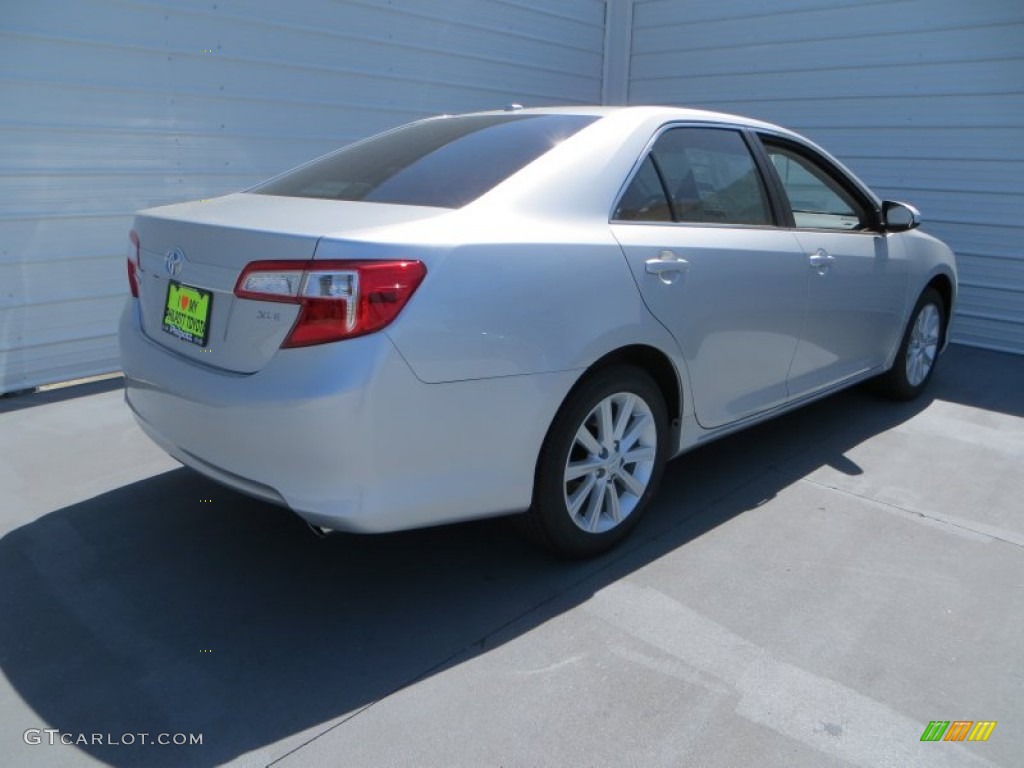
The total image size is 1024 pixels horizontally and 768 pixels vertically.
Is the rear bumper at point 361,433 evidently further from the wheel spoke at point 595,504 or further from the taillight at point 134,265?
the taillight at point 134,265

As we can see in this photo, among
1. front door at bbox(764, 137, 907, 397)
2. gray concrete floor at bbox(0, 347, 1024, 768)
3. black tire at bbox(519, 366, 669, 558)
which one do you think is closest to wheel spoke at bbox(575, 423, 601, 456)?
black tire at bbox(519, 366, 669, 558)

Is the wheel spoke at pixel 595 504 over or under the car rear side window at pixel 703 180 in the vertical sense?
under

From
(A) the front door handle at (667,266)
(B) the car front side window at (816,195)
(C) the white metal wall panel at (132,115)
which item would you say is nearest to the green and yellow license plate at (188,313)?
(A) the front door handle at (667,266)

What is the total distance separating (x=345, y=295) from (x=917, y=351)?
4.00m

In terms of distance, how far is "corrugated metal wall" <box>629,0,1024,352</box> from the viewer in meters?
6.40

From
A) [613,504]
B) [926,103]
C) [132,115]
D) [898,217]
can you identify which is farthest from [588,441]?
[926,103]

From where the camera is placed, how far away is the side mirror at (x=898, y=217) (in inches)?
168

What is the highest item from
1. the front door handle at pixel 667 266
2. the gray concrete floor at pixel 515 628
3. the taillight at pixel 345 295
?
the front door handle at pixel 667 266

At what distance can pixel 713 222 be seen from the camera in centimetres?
331

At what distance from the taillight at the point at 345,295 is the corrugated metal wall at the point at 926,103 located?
19.6 feet

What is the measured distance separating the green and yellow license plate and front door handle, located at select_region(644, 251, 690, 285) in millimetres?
1454

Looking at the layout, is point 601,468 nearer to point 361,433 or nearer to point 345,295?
point 361,433

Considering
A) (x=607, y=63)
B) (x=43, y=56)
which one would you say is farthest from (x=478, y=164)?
(x=607, y=63)

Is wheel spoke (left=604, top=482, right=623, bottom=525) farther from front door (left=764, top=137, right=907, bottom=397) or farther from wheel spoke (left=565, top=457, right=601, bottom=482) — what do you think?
front door (left=764, top=137, right=907, bottom=397)
